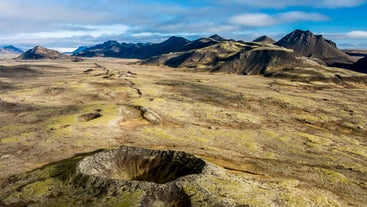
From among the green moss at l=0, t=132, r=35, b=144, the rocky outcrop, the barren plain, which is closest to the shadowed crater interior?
the rocky outcrop

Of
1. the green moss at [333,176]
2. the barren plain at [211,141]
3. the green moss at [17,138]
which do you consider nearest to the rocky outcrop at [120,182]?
the barren plain at [211,141]

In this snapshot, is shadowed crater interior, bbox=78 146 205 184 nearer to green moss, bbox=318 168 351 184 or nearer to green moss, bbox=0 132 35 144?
green moss, bbox=318 168 351 184

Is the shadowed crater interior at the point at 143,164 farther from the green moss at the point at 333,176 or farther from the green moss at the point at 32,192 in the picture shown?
the green moss at the point at 333,176

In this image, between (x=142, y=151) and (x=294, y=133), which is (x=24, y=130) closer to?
(x=142, y=151)

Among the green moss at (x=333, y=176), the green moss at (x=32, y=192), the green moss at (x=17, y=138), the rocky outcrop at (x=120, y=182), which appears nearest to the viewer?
the rocky outcrop at (x=120, y=182)

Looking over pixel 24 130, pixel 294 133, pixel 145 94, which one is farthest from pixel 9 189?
pixel 145 94

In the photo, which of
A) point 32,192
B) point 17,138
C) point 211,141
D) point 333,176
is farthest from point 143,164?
point 17,138

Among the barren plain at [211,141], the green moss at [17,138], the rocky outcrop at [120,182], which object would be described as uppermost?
the rocky outcrop at [120,182]
